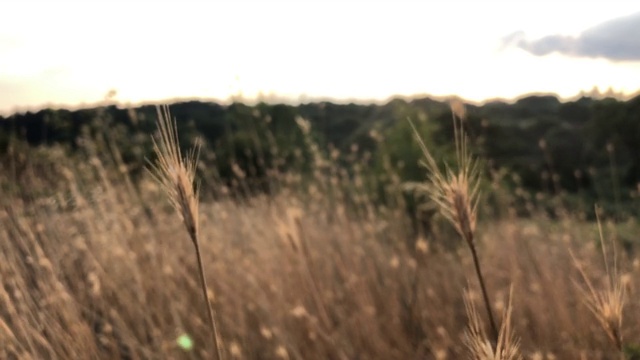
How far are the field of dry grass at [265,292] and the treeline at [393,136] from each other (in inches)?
23.6

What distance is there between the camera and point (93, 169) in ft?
15.8

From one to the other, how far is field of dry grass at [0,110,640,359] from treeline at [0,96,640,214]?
1.97 feet

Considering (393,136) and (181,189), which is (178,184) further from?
(393,136)

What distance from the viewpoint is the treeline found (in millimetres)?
4926

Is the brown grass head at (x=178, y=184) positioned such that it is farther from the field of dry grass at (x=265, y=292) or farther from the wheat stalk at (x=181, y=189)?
the field of dry grass at (x=265, y=292)

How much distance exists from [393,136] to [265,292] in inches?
183

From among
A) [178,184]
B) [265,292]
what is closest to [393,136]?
[265,292]

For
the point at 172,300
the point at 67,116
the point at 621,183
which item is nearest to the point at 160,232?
the point at 172,300

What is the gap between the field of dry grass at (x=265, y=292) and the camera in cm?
257

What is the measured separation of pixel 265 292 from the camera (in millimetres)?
3025

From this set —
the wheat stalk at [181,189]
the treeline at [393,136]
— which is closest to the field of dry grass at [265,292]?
the treeline at [393,136]

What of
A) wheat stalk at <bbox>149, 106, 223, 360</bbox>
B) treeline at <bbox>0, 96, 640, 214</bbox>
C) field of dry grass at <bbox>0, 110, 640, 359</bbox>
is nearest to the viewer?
wheat stalk at <bbox>149, 106, 223, 360</bbox>

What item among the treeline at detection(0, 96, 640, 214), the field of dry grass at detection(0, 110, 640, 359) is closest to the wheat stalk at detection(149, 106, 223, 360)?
the treeline at detection(0, 96, 640, 214)

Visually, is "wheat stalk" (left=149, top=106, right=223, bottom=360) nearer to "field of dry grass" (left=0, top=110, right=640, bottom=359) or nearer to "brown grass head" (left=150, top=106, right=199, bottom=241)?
"brown grass head" (left=150, top=106, right=199, bottom=241)
